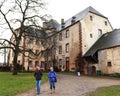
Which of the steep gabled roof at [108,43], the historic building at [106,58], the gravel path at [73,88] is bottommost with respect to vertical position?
the gravel path at [73,88]

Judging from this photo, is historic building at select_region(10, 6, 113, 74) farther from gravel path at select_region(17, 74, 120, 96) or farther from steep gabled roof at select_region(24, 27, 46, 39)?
gravel path at select_region(17, 74, 120, 96)

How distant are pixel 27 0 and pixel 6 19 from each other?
400cm

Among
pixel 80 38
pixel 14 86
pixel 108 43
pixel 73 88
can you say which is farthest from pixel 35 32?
pixel 73 88

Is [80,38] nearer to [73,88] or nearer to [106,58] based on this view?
[106,58]

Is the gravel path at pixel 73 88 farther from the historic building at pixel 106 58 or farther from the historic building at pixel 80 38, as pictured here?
the historic building at pixel 80 38

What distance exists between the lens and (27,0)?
30094 mm

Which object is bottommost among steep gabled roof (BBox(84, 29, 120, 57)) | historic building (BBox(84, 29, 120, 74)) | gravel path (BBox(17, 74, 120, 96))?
gravel path (BBox(17, 74, 120, 96))

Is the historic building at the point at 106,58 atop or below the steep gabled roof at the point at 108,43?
below

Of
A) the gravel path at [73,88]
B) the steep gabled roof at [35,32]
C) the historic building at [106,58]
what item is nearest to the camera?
the gravel path at [73,88]

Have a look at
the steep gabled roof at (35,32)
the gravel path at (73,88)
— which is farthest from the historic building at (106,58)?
the gravel path at (73,88)

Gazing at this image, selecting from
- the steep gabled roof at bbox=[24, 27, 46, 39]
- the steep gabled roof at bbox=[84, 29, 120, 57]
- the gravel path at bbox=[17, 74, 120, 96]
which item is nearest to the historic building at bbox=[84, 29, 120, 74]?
the steep gabled roof at bbox=[84, 29, 120, 57]

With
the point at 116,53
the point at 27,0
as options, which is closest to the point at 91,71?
the point at 116,53

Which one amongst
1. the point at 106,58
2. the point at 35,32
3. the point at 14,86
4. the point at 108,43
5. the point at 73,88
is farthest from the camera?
the point at 108,43

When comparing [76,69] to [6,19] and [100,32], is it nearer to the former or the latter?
[100,32]
